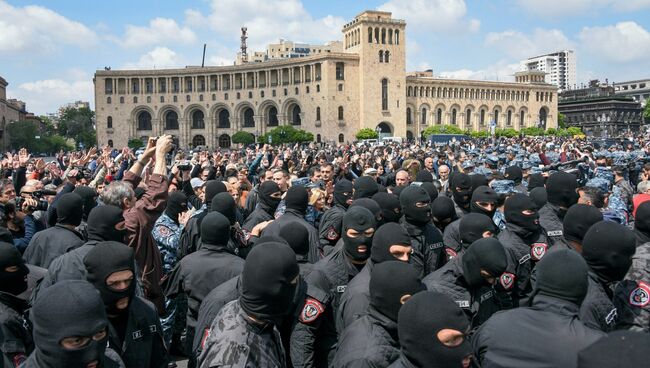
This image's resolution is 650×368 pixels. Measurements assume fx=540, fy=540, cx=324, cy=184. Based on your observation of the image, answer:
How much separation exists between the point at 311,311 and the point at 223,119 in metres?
79.9

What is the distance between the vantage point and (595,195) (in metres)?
6.57

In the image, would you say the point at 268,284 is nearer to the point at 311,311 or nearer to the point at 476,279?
the point at 311,311

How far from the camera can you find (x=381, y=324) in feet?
10.5

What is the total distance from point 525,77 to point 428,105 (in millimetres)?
36399

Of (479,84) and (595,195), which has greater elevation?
(479,84)

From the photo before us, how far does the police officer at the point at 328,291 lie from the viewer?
12.5ft

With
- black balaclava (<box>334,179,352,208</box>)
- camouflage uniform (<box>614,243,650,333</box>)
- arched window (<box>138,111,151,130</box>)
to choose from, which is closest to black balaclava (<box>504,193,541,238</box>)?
camouflage uniform (<box>614,243,650,333</box>)

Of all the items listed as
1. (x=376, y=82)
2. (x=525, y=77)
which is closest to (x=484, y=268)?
(x=376, y=82)

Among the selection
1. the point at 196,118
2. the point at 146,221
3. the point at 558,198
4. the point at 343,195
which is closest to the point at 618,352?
the point at 146,221

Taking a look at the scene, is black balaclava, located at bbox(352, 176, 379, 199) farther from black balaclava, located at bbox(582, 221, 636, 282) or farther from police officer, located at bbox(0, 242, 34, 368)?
police officer, located at bbox(0, 242, 34, 368)

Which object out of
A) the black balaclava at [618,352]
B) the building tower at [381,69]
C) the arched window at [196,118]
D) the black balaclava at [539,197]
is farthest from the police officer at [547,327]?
the arched window at [196,118]

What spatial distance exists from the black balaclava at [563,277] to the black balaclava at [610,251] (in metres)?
0.79

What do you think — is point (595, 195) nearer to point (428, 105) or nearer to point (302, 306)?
point (302, 306)

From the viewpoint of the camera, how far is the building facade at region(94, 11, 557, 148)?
75.1m
